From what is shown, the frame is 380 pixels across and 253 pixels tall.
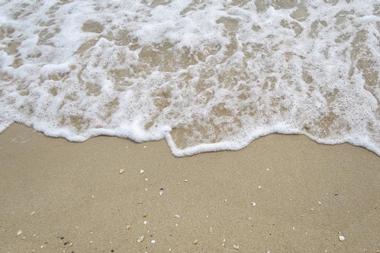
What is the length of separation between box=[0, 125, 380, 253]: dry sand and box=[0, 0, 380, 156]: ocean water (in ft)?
0.65

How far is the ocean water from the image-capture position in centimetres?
346

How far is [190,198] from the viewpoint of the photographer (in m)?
2.90

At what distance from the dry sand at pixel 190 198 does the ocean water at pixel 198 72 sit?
0.65 ft

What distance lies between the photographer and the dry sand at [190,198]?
8.68 feet

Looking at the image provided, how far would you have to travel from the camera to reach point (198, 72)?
3.99 meters

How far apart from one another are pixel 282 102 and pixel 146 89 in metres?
1.31

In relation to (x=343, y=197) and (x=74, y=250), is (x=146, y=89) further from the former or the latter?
(x=343, y=197)

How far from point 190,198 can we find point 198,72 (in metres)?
1.53

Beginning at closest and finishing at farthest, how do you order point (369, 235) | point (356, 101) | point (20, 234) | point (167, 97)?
point (369, 235) → point (20, 234) → point (356, 101) → point (167, 97)

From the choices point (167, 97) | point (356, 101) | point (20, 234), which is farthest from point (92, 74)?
point (356, 101)

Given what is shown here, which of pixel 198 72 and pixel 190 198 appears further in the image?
pixel 198 72

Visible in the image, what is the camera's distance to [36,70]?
14.1 feet

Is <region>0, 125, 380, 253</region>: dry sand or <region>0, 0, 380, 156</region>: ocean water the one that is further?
<region>0, 0, 380, 156</region>: ocean water

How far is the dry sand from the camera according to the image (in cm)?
265
